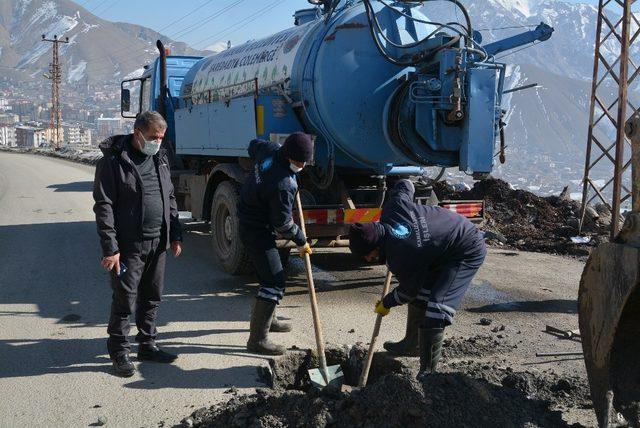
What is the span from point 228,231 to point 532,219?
21.4ft

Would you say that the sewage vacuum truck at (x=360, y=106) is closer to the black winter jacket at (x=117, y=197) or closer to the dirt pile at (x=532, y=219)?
the black winter jacket at (x=117, y=197)

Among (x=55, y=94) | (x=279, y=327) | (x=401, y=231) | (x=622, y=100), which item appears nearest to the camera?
(x=401, y=231)

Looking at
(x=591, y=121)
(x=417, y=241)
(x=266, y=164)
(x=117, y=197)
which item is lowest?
(x=417, y=241)

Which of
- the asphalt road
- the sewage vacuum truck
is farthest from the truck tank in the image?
the asphalt road

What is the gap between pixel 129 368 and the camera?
13.7 feet

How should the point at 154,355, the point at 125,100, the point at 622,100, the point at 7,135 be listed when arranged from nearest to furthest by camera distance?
the point at 154,355, the point at 622,100, the point at 125,100, the point at 7,135

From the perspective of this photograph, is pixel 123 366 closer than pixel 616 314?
No

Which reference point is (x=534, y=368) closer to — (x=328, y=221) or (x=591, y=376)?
(x=591, y=376)

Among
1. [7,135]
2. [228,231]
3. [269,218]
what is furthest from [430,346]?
[7,135]

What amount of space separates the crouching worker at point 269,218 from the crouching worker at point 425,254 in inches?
33.6

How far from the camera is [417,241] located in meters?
3.74

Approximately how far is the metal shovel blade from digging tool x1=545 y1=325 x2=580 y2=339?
2105mm

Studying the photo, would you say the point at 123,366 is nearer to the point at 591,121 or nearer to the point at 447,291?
the point at 447,291

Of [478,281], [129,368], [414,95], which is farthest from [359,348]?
[478,281]
